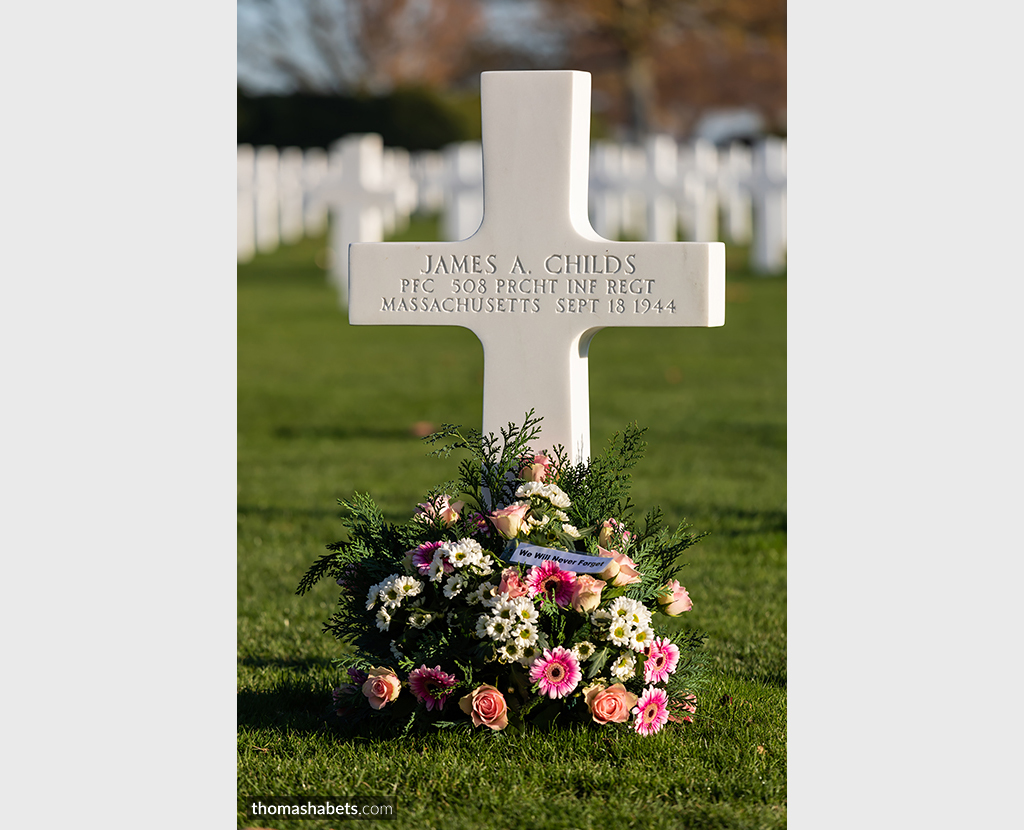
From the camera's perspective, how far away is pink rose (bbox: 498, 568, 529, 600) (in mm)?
3812

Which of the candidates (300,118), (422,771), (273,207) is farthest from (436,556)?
(300,118)

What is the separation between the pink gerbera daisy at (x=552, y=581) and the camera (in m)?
3.87

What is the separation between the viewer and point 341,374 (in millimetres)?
11383

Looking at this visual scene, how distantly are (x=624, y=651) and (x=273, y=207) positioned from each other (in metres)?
18.0

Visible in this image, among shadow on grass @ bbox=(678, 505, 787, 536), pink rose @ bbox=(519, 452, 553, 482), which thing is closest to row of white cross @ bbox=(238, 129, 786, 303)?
shadow on grass @ bbox=(678, 505, 787, 536)

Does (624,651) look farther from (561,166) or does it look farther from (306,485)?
(306,485)

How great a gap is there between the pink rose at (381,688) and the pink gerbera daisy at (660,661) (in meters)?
0.77

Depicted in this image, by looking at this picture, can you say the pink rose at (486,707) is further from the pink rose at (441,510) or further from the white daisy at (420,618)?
the pink rose at (441,510)

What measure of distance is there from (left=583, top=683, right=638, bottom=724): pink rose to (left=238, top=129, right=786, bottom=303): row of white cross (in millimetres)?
12296

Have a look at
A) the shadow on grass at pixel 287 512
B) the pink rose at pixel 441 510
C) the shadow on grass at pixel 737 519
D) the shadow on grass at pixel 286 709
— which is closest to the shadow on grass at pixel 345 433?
the shadow on grass at pixel 287 512

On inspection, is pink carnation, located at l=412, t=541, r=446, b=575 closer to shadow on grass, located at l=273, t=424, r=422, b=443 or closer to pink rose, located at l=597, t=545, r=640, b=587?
pink rose, located at l=597, t=545, r=640, b=587

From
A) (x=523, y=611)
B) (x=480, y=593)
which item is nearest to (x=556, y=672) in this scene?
(x=523, y=611)

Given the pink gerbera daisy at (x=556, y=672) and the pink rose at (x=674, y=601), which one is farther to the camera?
the pink rose at (x=674, y=601)

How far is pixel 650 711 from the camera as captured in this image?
12.8 ft
